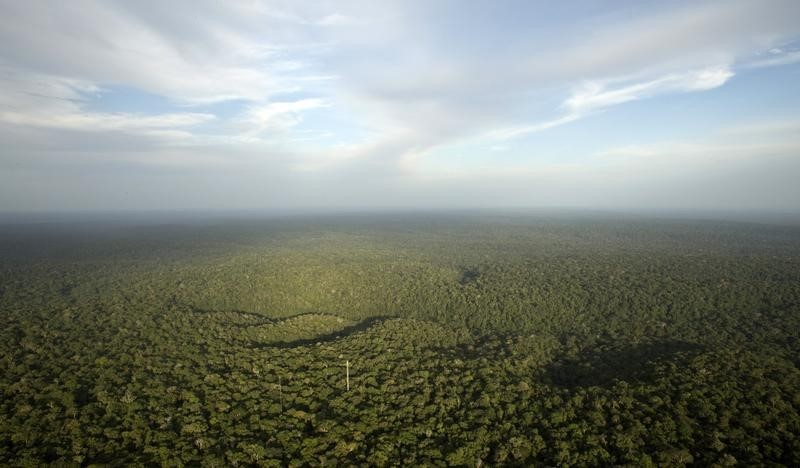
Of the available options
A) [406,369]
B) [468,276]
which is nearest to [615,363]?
[406,369]

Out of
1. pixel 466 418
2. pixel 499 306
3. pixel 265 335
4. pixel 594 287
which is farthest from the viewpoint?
pixel 594 287

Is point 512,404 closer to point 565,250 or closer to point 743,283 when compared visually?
point 743,283

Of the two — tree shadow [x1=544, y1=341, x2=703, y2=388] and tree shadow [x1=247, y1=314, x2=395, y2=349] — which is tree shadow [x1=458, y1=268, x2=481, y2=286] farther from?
tree shadow [x1=544, y1=341, x2=703, y2=388]

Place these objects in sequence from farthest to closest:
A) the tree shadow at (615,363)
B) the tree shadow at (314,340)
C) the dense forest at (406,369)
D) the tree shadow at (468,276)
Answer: the tree shadow at (468,276) → the tree shadow at (314,340) → the tree shadow at (615,363) → the dense forest at (406,369)

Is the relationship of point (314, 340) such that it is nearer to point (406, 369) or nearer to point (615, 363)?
point (406, 369)

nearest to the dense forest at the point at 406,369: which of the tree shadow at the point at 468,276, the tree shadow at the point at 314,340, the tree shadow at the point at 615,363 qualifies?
the tree shadow at the point at 615,363

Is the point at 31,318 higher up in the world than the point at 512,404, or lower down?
higher up

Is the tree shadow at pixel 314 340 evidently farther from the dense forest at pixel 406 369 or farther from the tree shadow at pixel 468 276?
the tree shadow at pixel 468 276

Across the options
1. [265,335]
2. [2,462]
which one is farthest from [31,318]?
[2,462]
